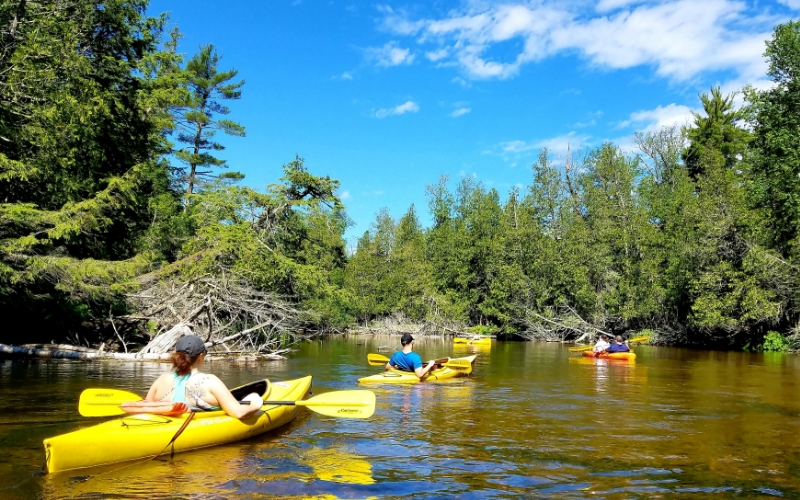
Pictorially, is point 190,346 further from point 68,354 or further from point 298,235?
point 298,235

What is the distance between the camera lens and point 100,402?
603 cm

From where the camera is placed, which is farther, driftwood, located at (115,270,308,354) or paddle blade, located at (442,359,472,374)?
driftwood, located at (115,270,308,354)

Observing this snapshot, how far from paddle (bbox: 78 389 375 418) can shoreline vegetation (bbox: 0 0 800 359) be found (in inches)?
243

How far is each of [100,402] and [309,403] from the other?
223 cm

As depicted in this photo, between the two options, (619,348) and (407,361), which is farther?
(619,348)

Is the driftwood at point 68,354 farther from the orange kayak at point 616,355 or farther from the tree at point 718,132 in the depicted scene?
the tree at point 718,132

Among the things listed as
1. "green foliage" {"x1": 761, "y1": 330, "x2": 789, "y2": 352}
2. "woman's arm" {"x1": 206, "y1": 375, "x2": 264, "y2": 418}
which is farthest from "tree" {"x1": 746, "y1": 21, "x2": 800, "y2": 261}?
"woman's arm" {"x1": 206, "y1": 375, "x2": 264, "y2": 418}

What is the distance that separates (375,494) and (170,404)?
2.29 m

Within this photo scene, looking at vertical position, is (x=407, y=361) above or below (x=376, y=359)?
above

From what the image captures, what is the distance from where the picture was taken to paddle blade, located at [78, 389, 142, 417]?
19.5ft

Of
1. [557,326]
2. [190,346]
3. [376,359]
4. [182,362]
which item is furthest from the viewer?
[557,326]

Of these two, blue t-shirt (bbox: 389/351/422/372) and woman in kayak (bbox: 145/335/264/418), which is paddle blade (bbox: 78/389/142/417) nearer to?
woman in kayak (bbox: 145/335/264/418)

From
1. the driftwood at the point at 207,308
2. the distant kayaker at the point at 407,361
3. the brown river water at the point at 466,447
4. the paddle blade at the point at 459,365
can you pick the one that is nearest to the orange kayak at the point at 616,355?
the brown river water at the point at 466,447

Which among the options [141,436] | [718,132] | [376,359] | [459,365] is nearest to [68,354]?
[376,359]
